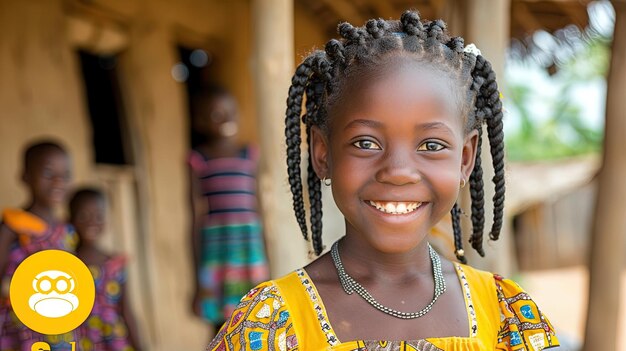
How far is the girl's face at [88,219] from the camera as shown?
13.9 feet

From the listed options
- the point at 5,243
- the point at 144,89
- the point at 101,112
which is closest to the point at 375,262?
the point at 5,243

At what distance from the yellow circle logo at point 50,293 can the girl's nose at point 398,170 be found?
1.89 feet

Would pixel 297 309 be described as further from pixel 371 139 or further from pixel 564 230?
pixel 564 230

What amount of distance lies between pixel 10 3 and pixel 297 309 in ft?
12.3

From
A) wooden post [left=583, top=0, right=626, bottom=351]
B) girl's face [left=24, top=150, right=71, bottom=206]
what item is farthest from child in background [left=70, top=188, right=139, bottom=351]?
wooden post [left=583, top=0, right=626, bottom=351]

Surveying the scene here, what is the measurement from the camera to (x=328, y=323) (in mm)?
1675

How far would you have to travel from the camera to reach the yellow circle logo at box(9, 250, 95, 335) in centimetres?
140

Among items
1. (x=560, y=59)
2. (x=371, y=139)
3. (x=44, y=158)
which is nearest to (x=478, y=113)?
(x=371, y=139)

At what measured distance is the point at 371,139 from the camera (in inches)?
65.2

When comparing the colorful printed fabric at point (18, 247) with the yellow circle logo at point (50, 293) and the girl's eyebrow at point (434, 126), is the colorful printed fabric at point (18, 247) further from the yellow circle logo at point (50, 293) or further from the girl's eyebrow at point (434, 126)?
the girl's eyebrow at point (434, 126)

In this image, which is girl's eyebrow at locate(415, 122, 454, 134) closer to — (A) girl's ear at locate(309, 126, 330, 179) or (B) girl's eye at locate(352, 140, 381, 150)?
(B) girl's eye at locate(352, 140, 381, 150)

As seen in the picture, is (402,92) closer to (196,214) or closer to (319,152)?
(319,152)

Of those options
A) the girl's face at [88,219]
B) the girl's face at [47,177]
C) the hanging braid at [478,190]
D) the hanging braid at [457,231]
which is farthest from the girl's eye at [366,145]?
the girl's face at [88,219]

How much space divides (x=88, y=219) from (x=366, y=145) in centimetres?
284
